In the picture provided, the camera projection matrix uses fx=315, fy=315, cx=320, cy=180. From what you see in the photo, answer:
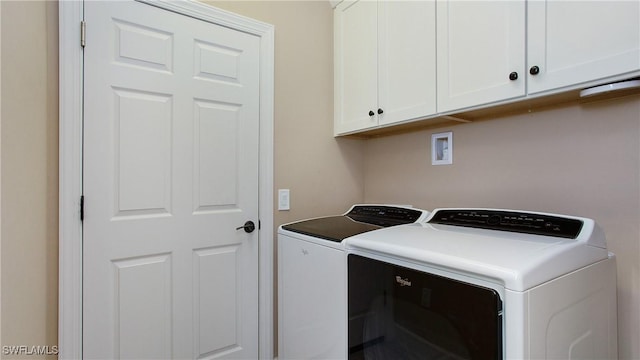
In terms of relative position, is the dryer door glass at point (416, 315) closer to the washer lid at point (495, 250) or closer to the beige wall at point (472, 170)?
the washer lid at point (495, 250)

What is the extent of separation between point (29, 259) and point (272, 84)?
133cm

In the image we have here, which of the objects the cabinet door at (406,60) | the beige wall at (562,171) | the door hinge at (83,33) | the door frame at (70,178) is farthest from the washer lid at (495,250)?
the door hinge at (83,33)

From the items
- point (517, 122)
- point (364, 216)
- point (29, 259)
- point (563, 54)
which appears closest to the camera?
point (563, 54)

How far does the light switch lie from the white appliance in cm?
74

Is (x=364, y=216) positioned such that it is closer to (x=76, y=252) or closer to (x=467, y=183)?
(x=467, y=183)

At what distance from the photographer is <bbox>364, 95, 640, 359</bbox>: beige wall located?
1132mm

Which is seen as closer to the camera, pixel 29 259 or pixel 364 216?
pixel 29 259

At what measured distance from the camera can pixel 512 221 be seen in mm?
1217

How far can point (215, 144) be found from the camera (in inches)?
63.9

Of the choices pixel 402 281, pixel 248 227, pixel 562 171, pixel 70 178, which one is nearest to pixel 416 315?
pixel 402 281

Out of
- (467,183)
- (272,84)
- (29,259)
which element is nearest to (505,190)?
(467,183)

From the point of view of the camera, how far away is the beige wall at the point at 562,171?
1.13m

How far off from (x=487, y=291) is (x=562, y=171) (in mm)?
836

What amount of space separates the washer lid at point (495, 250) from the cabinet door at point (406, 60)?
2.12 feet
